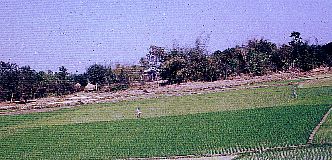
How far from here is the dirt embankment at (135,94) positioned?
2772 centimetres

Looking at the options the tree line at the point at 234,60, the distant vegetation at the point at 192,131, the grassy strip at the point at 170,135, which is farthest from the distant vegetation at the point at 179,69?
the grassy strip at the point at 170,135

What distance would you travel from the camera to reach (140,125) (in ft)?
51.7

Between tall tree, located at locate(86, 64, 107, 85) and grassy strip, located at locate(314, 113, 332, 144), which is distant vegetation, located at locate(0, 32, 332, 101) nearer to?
tall tree, located at locate(86, 64, 107, 85)

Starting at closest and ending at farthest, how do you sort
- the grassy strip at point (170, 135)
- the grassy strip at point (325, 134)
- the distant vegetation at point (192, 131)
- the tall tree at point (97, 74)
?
the grassy strip at point (325, 134), the distant vegetation at point (192, 131), the grassy strip at point (170, 135), the tall tree at point (97, 74)

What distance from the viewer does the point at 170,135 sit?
12609 millimetres

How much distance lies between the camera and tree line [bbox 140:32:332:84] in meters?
31.8

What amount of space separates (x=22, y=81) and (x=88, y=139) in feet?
64.7

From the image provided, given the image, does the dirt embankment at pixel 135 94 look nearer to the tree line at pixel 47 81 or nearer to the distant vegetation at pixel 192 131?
the tree line at pixel 47 81

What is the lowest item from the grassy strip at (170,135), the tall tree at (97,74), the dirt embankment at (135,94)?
the grassy strip at (170,135)

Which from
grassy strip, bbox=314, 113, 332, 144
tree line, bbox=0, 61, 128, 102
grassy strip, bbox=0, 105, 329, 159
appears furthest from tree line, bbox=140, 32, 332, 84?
grassy strip, bbox=314, 113, 332, 144

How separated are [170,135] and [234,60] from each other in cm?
2432

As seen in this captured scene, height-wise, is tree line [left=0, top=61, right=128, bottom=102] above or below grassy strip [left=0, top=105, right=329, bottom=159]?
above

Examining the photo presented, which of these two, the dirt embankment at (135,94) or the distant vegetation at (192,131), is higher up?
the dirt embankment at (135,94)

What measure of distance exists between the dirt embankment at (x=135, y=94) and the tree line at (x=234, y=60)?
4.89 feet
